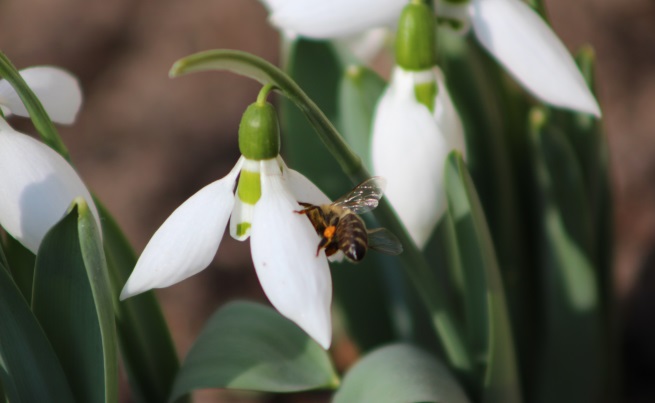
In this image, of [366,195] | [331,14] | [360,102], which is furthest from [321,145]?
[366,195]

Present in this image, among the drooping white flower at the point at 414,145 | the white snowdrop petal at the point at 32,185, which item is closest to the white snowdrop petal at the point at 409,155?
the drooping white flower at the point at 414,145

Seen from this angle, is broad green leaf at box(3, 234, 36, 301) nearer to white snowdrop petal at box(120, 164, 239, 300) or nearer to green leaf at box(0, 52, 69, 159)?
green leaf at box(0, 52, 69, 159)

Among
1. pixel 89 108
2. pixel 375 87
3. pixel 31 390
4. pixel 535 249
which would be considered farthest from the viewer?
pixel 89 108

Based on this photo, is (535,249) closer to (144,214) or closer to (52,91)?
(52,91)

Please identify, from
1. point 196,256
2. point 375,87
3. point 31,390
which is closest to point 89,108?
point 375,87

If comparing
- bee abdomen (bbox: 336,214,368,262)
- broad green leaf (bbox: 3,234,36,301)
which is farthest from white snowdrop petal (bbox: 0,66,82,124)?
bee abdomen (bbox: 336,214,368,262)

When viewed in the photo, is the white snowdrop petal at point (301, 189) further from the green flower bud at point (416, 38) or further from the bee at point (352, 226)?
the green flower bud at point (416, 38)

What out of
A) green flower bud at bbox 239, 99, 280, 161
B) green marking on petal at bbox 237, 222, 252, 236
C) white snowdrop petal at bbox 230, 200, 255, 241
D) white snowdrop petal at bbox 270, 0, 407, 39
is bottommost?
green marking on petal at bbox 237, 222, 252, 236
